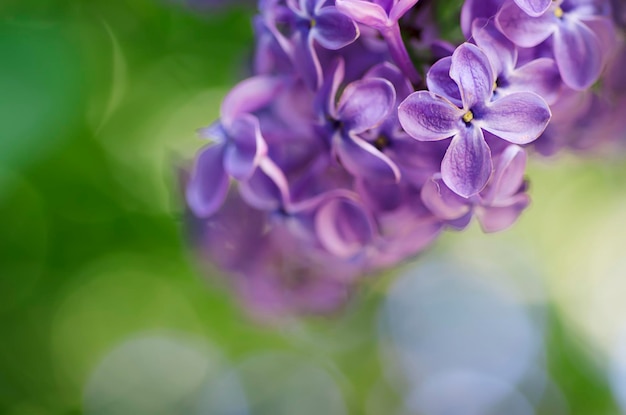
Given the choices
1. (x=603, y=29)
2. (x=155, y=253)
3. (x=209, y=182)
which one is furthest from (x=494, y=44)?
(x=155, y=253)

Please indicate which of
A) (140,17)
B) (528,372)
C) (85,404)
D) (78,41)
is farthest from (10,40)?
(528,372)

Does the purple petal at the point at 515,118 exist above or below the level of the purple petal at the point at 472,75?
below

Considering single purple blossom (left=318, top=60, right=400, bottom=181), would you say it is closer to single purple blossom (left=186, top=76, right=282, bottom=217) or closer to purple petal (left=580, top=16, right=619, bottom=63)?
single purple blossom (left=186, top=76, right=282, bottom=217)

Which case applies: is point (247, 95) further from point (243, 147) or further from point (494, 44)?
point (494, 44)

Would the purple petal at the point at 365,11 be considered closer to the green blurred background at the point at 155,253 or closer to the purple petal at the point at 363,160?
the purple petal at the point at 363,160

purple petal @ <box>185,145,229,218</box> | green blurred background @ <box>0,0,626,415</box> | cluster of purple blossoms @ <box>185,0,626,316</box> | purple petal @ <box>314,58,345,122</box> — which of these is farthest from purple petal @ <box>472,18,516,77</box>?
green blurred background @ <box>0,0,626,415</box>

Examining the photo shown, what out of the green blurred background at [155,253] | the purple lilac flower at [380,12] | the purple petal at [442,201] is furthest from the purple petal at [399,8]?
the green blurred background at [155,253]
